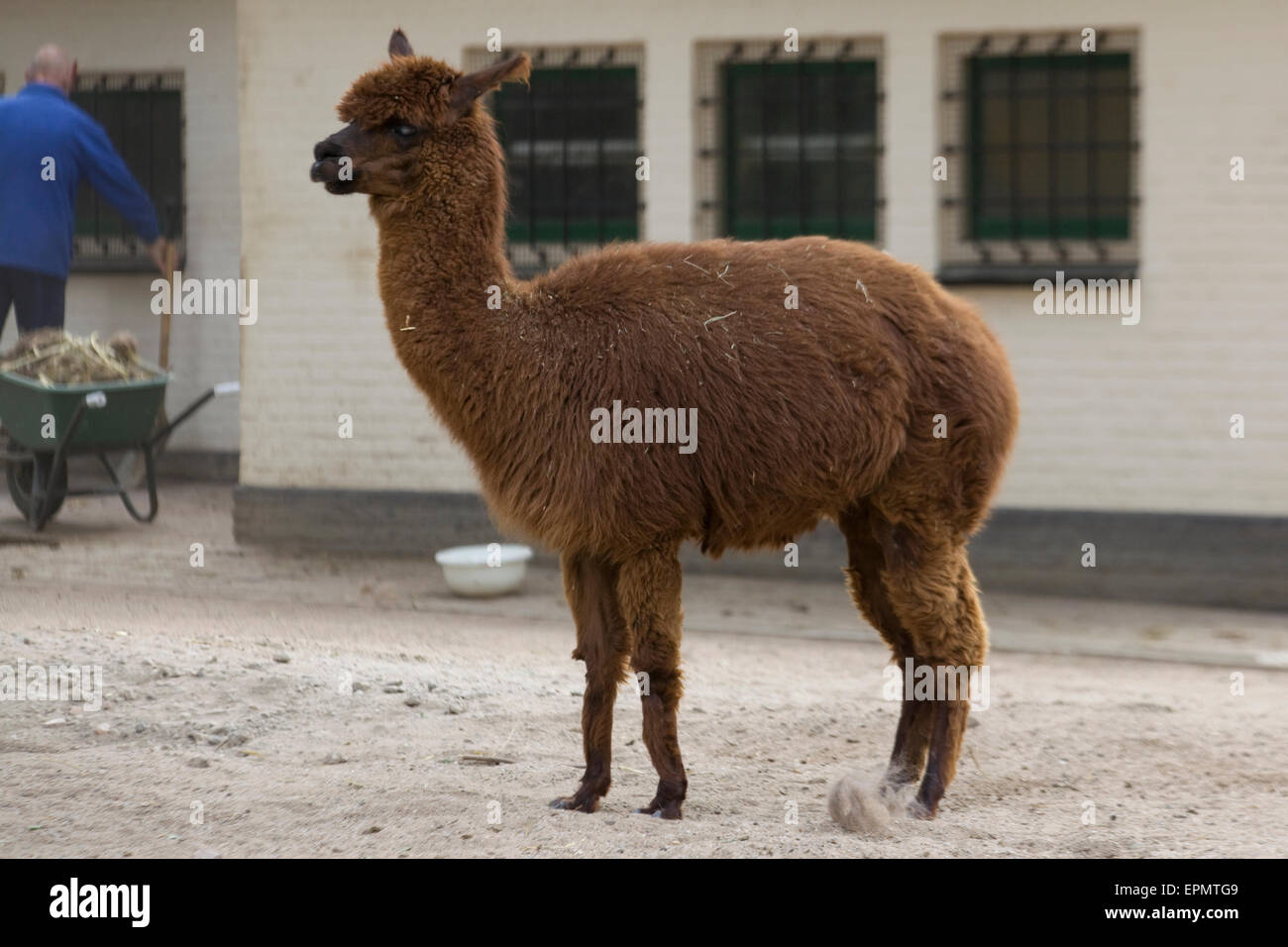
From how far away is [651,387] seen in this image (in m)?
4.84

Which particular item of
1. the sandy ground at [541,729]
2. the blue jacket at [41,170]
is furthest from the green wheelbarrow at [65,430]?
the sandy ground at [541,729]

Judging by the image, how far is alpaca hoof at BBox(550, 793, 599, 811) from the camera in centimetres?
508

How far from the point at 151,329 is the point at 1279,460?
9654mm

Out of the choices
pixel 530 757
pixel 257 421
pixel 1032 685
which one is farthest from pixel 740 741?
pixel 257 421

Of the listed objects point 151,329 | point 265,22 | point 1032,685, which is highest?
point 265,22

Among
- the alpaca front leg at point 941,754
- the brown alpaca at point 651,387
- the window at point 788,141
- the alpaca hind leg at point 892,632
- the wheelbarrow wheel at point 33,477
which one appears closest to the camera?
the brown alpaca at point 651,387

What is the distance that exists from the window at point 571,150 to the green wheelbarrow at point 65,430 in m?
2.73

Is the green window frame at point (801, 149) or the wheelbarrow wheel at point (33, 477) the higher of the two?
the green window frame at point (801, 149)

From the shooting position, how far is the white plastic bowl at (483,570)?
32.4ft

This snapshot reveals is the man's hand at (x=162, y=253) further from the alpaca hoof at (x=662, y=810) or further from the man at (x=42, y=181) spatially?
the alpaca hoof at (x=662, y=810)

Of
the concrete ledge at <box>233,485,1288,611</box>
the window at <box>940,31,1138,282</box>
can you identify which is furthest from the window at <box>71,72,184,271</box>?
the window at <box>940,31,1138,282</box>

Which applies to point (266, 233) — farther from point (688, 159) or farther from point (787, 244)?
point (787, 244)

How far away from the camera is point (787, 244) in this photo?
527 centimetres

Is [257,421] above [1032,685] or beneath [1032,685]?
above
